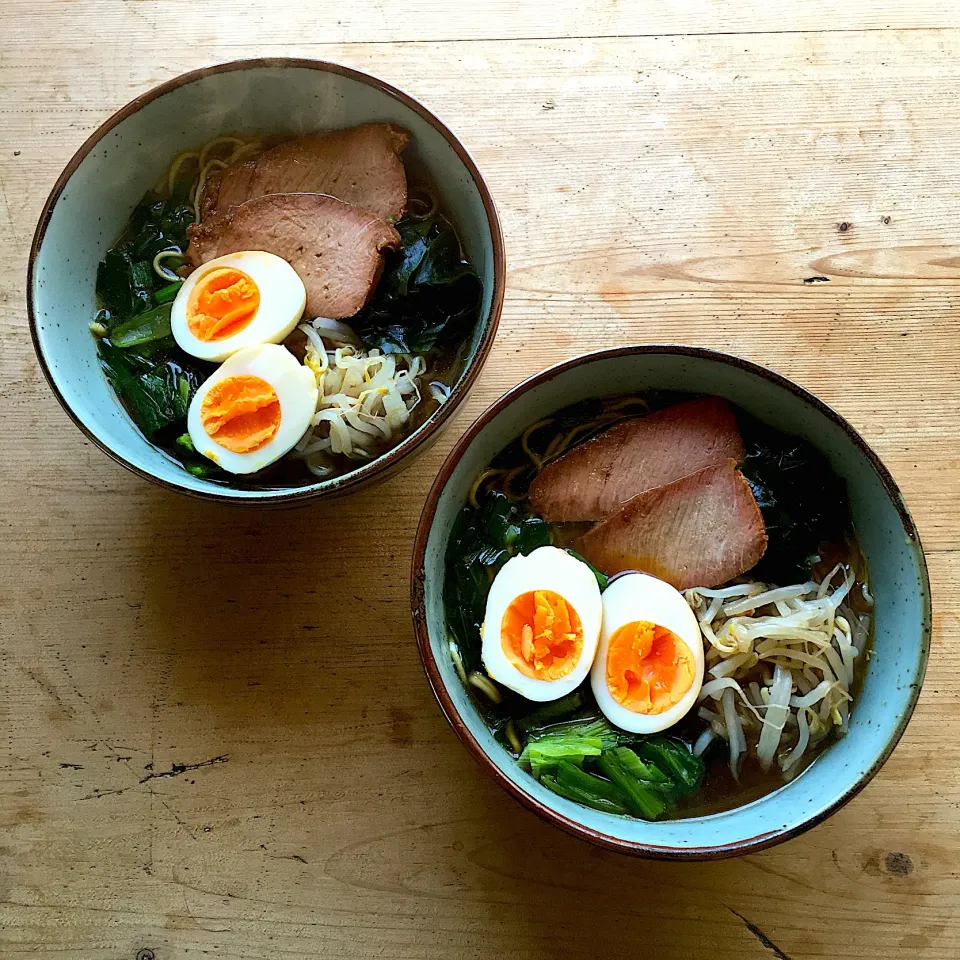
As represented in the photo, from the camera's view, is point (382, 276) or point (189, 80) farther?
point (382, 276)

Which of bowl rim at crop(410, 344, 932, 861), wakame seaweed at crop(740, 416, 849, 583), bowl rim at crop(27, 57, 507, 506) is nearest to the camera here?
bowl rim at crop(410, 344, 932, 861)

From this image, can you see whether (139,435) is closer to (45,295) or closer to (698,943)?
(45,295)

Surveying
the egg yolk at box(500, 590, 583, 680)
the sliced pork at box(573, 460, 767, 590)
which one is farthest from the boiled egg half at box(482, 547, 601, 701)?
the sliced pork at box(573, 460, 767, 590)

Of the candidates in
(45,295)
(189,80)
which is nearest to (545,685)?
(45,295)

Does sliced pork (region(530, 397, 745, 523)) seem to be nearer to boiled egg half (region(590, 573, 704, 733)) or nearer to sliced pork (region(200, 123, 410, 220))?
boiled egg half (region(590, 573, 704, 733))

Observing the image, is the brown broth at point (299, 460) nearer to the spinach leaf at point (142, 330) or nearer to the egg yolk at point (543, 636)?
the spinach leaf at point (142, 330)

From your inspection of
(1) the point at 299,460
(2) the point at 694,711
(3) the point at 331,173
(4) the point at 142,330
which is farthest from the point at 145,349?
(2) the point at 694,711
